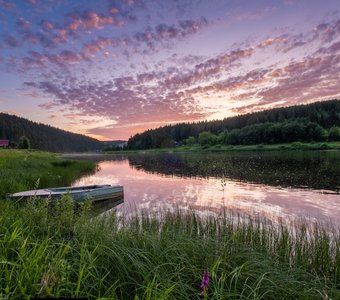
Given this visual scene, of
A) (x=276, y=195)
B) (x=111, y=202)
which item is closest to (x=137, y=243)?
(x=111, y=202)

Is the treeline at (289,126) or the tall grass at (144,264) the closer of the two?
the tall grass at (144,264)

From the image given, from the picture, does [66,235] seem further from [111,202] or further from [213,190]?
[213,190]

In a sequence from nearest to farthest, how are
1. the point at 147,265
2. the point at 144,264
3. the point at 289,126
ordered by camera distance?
the point at 144,264, the point at 147,265, the point at 289,126

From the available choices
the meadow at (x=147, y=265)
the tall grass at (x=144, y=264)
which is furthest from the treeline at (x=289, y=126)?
the tall grass at (x=144, y=264)

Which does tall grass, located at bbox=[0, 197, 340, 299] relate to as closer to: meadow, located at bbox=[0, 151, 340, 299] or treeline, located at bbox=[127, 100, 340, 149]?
meadow, located at bbox=[0, 151, 340, 299]

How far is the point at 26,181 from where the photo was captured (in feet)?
73.1

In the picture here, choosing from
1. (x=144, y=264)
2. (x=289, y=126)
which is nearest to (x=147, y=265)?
(x=144, y=264)

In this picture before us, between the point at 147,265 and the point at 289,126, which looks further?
the point at 289,126

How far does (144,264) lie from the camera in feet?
15.9

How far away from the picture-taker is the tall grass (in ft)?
11.9

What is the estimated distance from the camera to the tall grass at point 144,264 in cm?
363

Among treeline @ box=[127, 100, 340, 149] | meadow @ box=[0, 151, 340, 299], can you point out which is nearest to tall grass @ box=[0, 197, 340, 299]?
meadow @ box=[0, 151, 340, 299]

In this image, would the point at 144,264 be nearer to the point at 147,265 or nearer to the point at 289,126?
the point at 147,265

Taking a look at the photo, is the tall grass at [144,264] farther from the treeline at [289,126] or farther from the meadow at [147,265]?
the treeline at [289,126]
